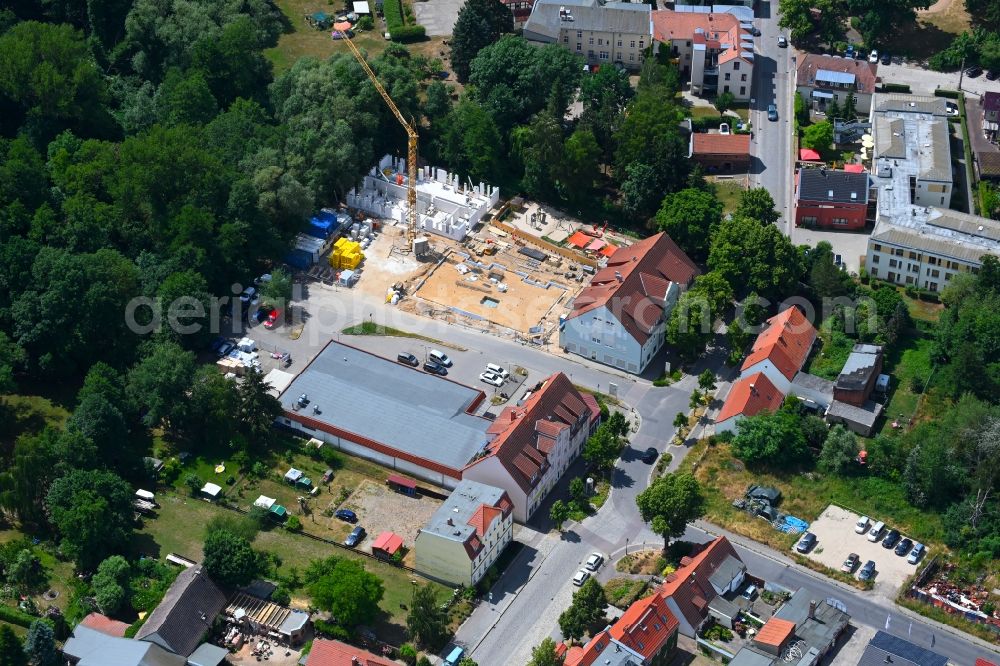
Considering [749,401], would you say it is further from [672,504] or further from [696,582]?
[696,582]

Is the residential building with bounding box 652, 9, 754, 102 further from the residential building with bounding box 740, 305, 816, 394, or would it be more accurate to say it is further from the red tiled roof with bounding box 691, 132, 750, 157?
the residential building with bounding box 740, 305, 816, 394

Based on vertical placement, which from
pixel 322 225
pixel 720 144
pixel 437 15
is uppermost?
pixel 437 15

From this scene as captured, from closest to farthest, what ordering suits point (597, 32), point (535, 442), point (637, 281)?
point (535, 442)
point (637, 281)
point (597, 32)

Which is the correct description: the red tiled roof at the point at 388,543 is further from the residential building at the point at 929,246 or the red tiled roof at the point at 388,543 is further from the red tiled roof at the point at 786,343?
the residential building at the point at 929,246

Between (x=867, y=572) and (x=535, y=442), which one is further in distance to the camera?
(x=535, y=442)

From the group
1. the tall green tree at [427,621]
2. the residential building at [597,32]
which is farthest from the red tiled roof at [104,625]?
the residential building at [597,32]

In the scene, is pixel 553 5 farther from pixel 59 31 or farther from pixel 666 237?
pixel 59 31

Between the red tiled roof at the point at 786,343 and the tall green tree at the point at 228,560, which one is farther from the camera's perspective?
the red tiled roof at the point at 786,343

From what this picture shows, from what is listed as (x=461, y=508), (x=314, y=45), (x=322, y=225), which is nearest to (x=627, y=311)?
(x=461, y=508)
